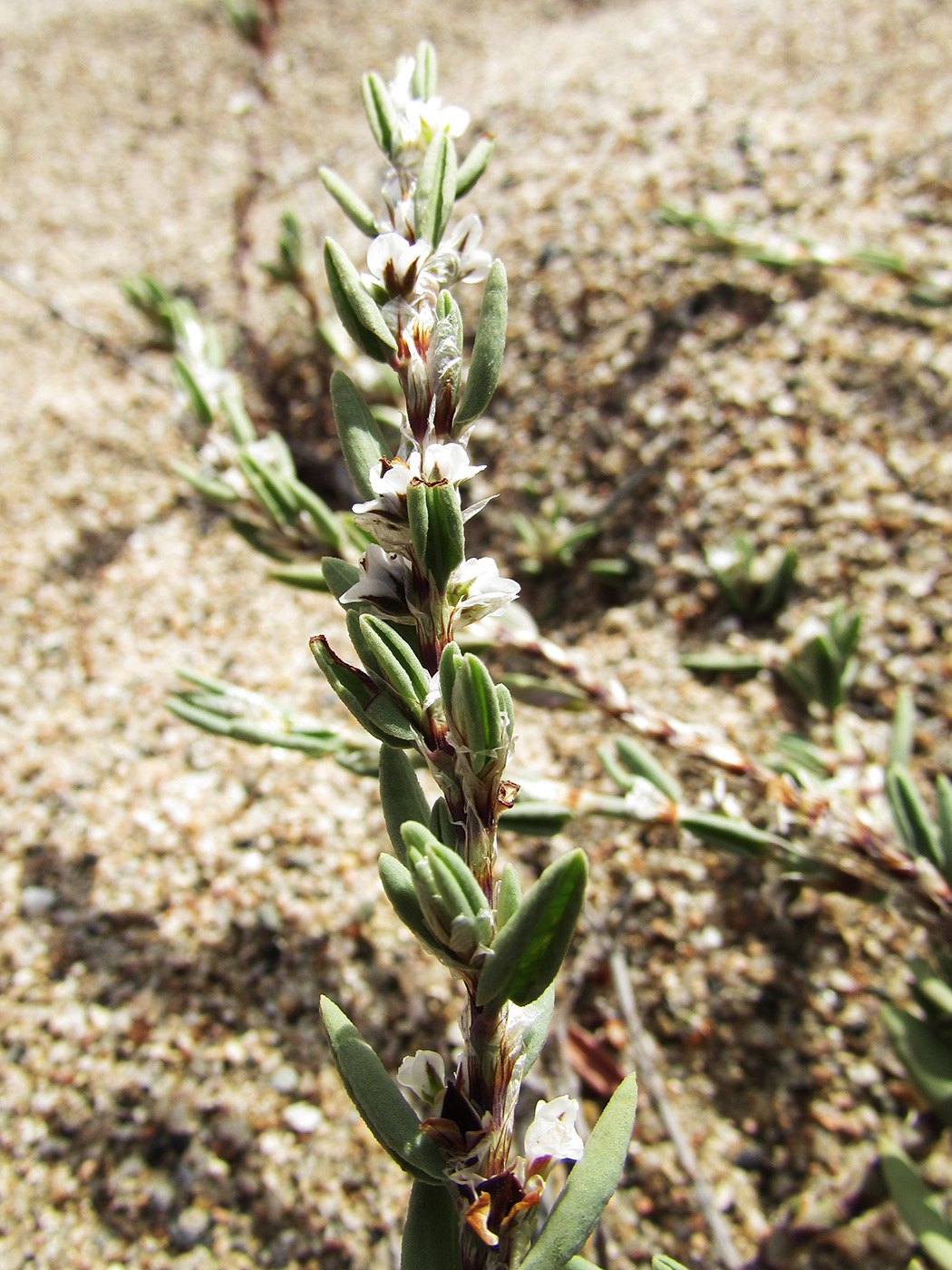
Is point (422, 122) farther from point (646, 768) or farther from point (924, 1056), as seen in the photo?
point (924, 1056)

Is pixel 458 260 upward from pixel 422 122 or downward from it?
downward

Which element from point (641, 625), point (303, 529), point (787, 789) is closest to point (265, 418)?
point (303, 529)

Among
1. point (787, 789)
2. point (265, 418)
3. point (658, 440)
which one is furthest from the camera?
point (265, 418)

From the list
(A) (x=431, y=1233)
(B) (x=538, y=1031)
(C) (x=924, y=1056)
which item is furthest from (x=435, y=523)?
(C) (x=924, y=1056)

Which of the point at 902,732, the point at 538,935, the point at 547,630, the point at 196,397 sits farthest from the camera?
the point at 547,630

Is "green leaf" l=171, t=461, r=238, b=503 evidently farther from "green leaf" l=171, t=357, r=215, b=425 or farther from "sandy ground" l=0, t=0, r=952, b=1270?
"sandy ground" l=0, t=0, r=952, b=1270

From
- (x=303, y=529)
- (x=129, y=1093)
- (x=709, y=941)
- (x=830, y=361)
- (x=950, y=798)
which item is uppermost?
(x=830, y=361)

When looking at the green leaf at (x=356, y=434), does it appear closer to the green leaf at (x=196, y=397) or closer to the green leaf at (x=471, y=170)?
the green leaf at (x=471, y=170)

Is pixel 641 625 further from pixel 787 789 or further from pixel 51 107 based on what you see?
pixel 51 107
